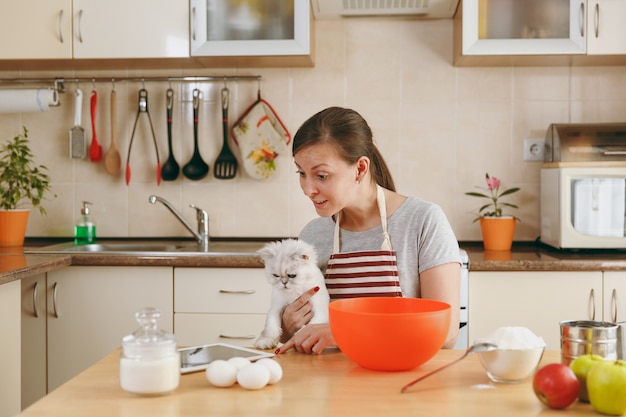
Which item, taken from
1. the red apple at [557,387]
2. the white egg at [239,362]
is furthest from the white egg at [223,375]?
the red apple at [557,387]

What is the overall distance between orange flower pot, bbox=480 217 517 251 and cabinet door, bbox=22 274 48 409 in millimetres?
1754

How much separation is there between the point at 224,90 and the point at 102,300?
1081mm

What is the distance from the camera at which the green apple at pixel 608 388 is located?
1.06 metres

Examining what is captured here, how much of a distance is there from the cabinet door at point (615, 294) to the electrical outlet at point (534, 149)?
768 mm

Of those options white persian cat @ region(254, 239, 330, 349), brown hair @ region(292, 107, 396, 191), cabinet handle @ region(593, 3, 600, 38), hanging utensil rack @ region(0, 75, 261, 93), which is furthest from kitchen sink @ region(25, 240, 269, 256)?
cabinet handle @ region(593, 3, 600, 38)

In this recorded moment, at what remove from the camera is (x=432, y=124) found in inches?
130

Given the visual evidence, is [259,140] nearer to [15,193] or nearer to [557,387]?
[15,193]

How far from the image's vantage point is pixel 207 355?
1.42 m

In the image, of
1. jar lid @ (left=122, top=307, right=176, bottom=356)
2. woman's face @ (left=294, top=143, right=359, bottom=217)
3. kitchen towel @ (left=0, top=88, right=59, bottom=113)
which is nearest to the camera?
jar lid @ (left=122, top=307, right=176, bottom=356)

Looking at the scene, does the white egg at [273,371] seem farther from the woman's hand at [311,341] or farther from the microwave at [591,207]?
the microwave at [591,207]

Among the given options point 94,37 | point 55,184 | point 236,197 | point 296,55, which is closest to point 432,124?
point 296,55

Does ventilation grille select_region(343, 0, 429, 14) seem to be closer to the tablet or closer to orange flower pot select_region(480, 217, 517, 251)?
orange flower pot select_region(480, 217, 517, 251)

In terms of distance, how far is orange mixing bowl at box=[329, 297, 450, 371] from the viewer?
4.23 ft

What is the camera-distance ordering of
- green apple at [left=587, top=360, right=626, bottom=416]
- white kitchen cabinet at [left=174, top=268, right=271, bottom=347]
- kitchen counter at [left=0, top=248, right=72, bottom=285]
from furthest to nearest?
white kitchen cabinet at [left=174, top=268, right=271, bottom=347], kitchen counter at [left=0, top=248, right=72, bottom=285], green apple at [left=587, top=360, right=626, bottom=416]
